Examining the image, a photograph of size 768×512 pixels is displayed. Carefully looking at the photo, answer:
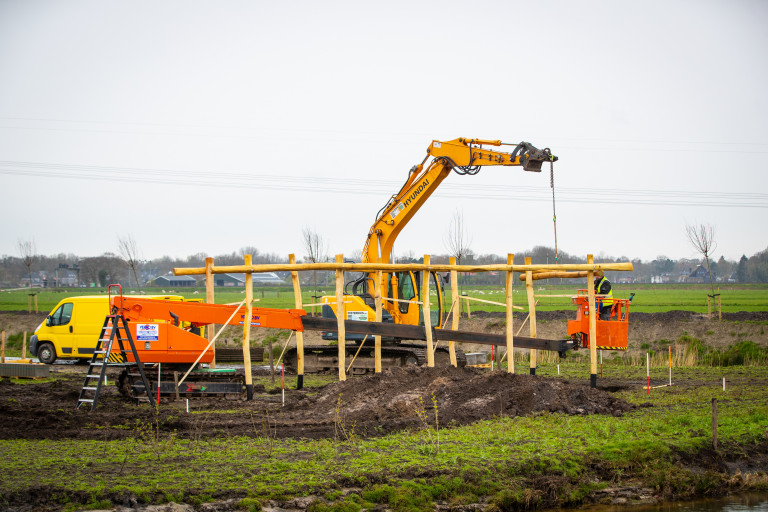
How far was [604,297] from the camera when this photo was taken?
1592 centimetres

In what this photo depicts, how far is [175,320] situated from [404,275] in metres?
6.59

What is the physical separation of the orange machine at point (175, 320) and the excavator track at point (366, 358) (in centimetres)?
503

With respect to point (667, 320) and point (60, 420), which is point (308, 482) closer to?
point (60, 420)

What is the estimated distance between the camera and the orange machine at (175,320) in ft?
47.5

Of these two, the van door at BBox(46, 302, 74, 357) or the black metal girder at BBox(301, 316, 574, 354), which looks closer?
the black metal girder at BBox(301, 316, 574, 354)

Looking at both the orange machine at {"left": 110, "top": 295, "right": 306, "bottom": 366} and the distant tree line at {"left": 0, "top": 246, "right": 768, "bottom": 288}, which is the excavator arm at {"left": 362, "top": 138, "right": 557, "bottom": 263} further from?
the distant tree line at {"left": 0, "top": 246, "right": 768, "bottom": 288}

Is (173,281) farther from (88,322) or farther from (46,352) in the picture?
(88,322)

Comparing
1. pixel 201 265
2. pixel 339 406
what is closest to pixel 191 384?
pixel 339 406

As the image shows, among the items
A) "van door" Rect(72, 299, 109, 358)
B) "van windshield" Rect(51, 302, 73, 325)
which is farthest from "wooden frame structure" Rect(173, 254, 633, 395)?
"van windshield" Rect(51, 302, 73, 325)

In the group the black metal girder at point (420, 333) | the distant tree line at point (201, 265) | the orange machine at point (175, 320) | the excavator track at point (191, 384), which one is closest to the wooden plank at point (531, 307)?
the black metal girder at point (420, 333)

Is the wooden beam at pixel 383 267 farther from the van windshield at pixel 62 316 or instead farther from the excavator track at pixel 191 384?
the van windshield at pixel 62 316

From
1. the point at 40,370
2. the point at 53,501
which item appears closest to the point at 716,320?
the point at 40,370

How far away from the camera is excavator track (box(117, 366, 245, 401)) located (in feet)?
49.2

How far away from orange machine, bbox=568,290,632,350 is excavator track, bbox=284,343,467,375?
386 cm
